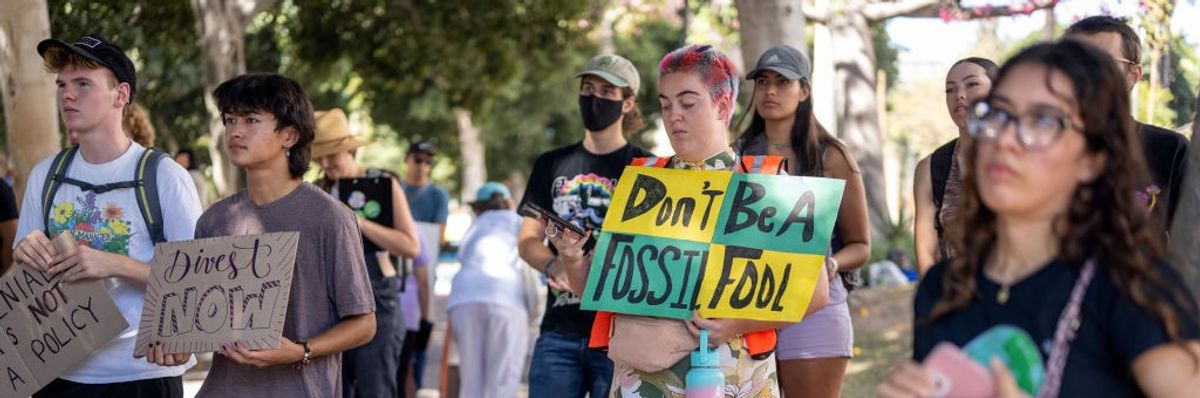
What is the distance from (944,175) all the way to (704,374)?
142cm

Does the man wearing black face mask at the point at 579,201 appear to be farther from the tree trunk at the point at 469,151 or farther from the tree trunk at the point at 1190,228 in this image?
the tree trunk at the point at 469,151

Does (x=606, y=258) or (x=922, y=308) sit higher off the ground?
(x=922, y=308)

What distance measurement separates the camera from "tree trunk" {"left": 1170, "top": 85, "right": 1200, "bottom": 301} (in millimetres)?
3799

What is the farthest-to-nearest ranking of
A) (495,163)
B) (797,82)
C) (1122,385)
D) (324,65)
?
(495,163)
(324,65)
(797,82)
(1122,385)

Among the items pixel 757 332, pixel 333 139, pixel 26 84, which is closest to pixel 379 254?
pixel 333 139

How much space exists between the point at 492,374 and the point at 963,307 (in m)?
6.78

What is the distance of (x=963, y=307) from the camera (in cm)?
298

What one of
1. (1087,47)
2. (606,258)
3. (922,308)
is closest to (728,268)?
(606,258)

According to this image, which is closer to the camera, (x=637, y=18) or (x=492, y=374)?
(x=492, y=374)

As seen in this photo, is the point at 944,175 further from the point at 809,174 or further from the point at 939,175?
the point at 809,174

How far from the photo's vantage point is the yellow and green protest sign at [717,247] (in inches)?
189

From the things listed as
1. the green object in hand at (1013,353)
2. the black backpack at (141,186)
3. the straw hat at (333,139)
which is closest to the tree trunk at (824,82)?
the straw hat at (333,139)

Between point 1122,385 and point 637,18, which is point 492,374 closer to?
point 1122,385

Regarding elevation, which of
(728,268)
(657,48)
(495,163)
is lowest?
(495,163)
